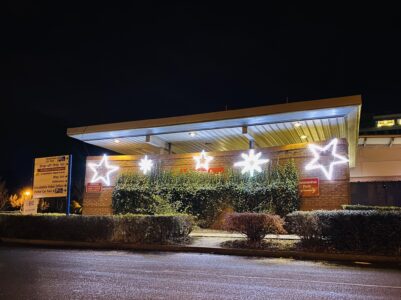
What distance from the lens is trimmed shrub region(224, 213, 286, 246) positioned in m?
12.1

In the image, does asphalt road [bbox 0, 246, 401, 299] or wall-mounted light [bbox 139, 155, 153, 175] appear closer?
asphalt road [bbox 0, 246, 401, 299]

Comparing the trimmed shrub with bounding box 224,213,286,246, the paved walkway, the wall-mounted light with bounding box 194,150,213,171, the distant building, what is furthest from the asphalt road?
the wall-mounted light with bounding box 194,150,213,171

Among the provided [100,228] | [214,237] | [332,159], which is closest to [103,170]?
[100,228]

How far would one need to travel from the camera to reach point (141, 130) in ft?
61.4

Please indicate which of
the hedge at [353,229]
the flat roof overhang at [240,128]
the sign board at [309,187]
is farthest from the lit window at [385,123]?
the hedge at [353,229]

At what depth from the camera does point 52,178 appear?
16234 millimetres

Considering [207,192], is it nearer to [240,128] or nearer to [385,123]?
[240,128]

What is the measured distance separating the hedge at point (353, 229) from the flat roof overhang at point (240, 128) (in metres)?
4.62

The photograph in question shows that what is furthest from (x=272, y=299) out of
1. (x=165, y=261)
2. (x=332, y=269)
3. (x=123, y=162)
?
(x=123, y=162)

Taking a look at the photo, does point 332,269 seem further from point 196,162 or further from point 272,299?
point 196,162

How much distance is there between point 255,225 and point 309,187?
15.0ft

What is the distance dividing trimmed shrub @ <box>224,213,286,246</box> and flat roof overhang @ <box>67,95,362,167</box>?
496 centimetres

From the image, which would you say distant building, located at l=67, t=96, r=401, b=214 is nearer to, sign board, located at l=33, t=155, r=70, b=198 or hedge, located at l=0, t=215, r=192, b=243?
sign board, located at l=33, t=155, r=70, b=198

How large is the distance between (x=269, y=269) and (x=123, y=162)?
13375 millimetres
